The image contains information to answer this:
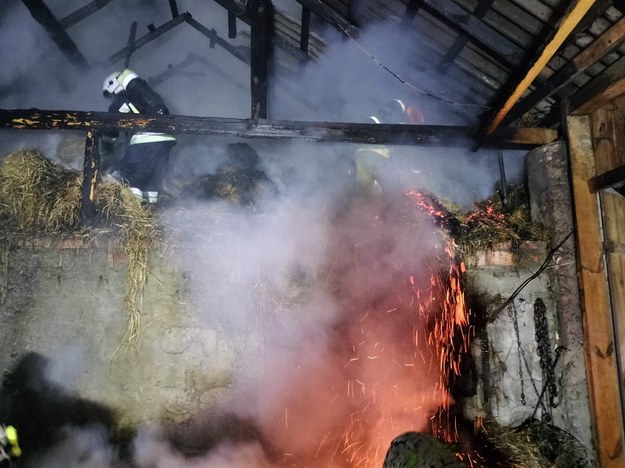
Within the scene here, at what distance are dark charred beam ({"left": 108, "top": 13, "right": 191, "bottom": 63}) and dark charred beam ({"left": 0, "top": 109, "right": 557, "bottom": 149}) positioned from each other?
3.70m

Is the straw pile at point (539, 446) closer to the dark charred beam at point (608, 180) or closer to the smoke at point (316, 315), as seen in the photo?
the smoke at point (316, 315)

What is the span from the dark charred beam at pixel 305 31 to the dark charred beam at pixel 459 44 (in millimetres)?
2164

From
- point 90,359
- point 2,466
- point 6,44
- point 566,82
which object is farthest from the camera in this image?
point 6,44

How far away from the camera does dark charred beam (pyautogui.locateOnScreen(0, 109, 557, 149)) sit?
17.0 feet

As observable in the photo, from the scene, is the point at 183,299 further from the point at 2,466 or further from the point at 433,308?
the point at 433,308

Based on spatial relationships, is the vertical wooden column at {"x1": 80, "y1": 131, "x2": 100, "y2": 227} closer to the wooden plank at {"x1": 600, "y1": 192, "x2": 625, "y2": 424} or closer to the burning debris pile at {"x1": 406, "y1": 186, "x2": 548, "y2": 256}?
the burning debris pile at {"x1": 406, "y1": 186, "x2": 548, "y2": 256}

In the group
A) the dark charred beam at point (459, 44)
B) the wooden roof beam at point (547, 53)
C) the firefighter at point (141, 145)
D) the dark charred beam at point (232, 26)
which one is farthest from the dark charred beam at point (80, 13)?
the wooden roof beam at point (547, 53)

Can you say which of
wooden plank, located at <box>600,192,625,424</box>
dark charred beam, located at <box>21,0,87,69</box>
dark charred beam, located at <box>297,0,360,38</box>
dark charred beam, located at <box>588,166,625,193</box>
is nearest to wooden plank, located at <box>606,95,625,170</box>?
dark charred beam, located at <box>588,166,625,193</box>

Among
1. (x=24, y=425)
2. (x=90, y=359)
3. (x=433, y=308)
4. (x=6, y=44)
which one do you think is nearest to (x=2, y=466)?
(x=24, y=425)

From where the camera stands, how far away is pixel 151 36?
8117mm

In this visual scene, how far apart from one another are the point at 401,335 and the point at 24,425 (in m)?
4.86

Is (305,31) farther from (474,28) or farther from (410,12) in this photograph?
(474,28)

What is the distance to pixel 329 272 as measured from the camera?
5.31m

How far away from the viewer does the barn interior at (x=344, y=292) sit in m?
4.67
